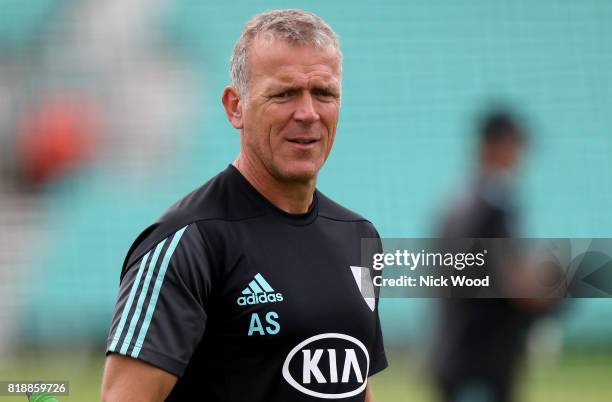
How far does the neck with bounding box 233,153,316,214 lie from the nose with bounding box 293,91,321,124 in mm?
124

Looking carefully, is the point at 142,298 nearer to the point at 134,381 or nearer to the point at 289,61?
the point at 134,381

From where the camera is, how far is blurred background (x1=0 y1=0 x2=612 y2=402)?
523 centimetres

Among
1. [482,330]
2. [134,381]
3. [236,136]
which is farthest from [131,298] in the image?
[236,136]

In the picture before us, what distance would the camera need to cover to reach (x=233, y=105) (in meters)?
1.60

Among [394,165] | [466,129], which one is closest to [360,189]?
[394,165]

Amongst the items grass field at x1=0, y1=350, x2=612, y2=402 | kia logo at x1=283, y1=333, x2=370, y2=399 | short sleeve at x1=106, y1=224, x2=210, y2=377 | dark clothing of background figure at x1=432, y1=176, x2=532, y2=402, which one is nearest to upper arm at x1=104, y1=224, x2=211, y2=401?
short sleeve at x1=106, y1=224, x2=210, y2=377

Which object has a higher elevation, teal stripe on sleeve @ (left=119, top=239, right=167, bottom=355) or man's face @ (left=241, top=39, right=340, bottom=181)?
man's face @ (left=241, top=39, right=340, bottom=181)

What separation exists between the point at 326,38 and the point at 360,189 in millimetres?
4204

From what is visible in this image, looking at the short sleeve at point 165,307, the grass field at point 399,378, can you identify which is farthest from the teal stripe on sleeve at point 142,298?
the grass field at point 399,378

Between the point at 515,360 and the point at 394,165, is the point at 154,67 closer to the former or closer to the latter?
the point at 394,165

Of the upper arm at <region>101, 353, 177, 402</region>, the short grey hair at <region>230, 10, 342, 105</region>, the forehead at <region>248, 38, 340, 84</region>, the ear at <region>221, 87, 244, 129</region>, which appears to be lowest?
the upper arm at <region>101, 353, 177, 402</region>

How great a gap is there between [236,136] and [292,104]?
439 cm

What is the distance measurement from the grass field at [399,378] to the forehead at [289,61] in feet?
10.2

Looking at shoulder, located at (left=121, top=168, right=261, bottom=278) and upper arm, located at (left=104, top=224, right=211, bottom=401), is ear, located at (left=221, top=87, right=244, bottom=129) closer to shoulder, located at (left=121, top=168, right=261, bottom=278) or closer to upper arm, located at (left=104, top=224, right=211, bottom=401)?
shoulder, located at (left=121, top=168, right=261, bottom=278)
